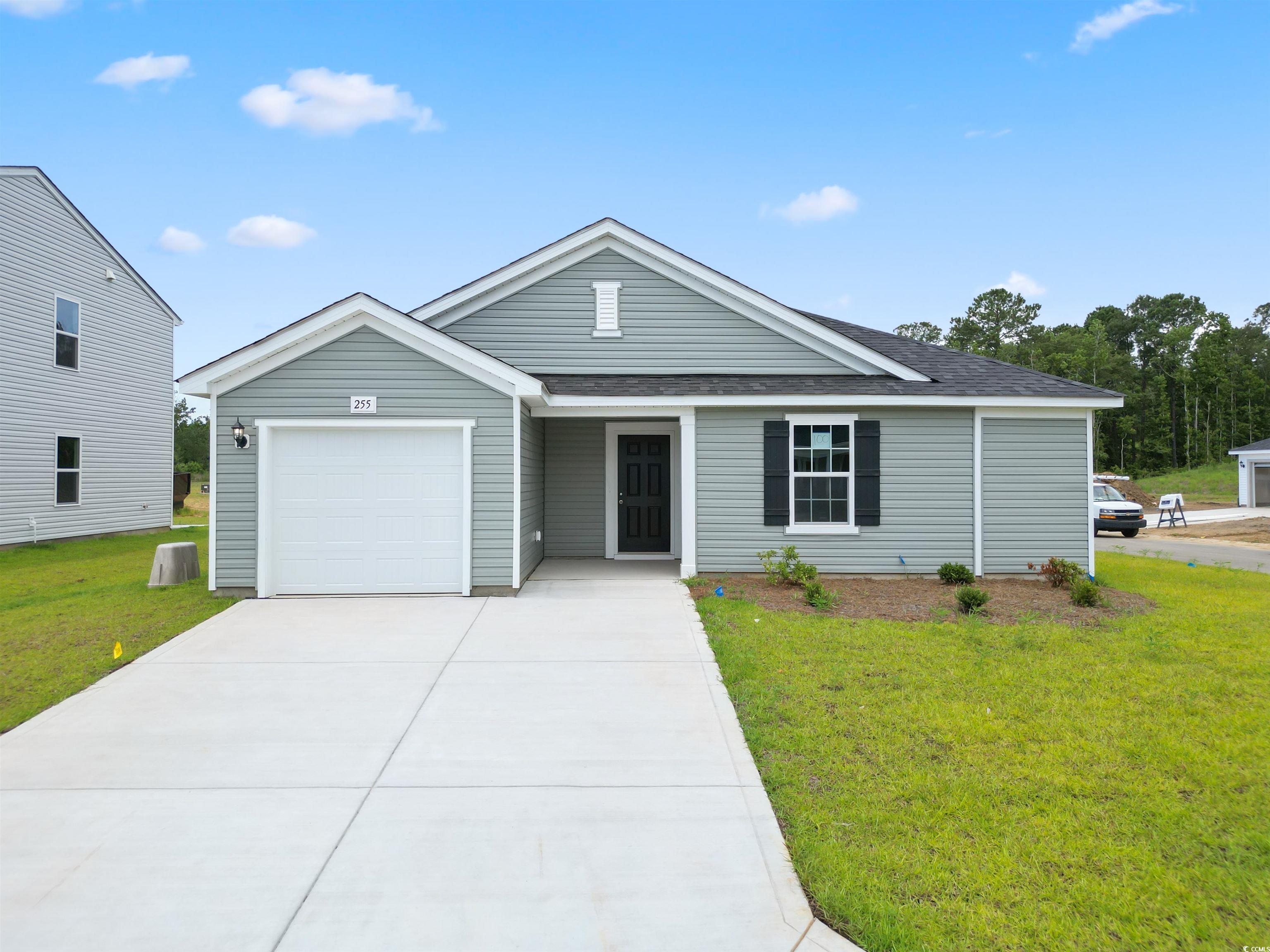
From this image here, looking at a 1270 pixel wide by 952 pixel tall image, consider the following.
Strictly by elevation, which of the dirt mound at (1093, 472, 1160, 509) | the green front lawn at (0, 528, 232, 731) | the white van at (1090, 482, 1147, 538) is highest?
the dirt mound at (1093, 472, 1160, 509)

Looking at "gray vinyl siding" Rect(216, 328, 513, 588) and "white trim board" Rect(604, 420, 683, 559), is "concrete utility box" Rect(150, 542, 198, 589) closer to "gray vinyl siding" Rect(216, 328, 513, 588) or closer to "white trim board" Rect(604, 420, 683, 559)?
"gray vinyl siding" Rect(216, 328, 513, 588)

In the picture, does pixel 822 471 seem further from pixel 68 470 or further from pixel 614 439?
pixel 68 470

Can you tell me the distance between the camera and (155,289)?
64.3 feet

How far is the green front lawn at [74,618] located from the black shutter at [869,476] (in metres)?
8.88

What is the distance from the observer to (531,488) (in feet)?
36.0

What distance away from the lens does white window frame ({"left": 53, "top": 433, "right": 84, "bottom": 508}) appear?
16.0 meters

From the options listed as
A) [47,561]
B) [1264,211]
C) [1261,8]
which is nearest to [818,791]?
[47,561]

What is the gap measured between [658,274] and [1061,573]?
7.63 metres

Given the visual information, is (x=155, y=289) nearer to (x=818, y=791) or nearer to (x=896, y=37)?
(x=896, y=37)

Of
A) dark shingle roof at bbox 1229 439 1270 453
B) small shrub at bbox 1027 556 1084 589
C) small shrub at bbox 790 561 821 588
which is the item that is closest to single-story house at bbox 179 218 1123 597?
Result: small shrub at bbox 1027 556 1084 589

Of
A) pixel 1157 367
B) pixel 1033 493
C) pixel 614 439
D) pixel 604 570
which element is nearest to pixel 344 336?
pixel 614 439

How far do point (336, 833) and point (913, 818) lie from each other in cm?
289

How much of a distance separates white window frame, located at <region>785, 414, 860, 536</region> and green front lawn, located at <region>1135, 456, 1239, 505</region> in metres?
32.9

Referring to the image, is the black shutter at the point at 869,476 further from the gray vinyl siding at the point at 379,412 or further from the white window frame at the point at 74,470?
the white window frame at the point at 74,470
